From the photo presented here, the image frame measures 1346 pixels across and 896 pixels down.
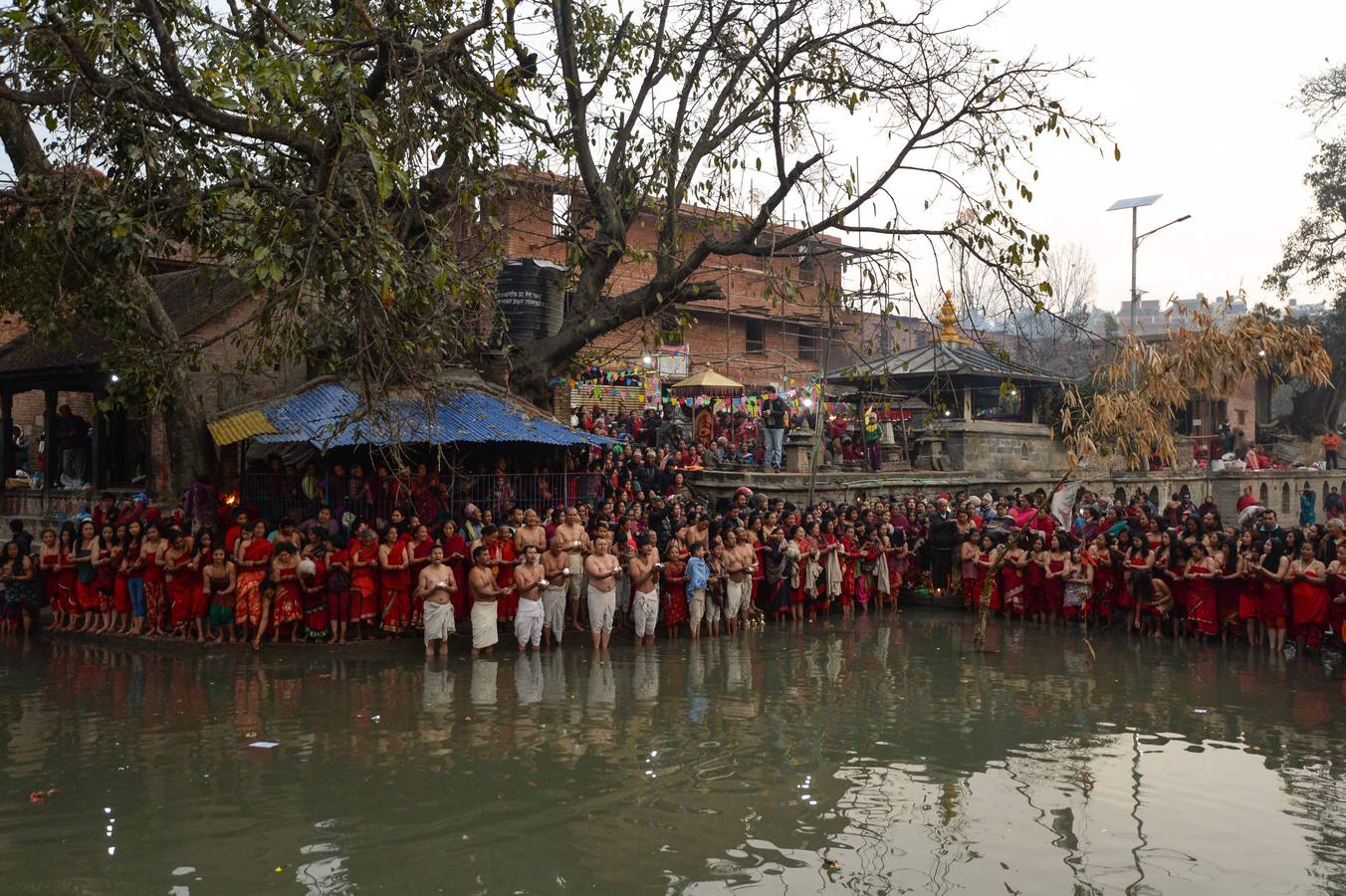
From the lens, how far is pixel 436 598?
12.7m

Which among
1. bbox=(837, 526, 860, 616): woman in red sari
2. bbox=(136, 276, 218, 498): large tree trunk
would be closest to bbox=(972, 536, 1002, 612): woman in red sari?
bbox=(837, 526, 860, 616): woman in red sari

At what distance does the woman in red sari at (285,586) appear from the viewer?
13.0 meters

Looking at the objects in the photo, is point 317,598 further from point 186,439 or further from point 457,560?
point 186,439

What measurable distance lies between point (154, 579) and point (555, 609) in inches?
192

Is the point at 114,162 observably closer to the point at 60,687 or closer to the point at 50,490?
the point at 60,687

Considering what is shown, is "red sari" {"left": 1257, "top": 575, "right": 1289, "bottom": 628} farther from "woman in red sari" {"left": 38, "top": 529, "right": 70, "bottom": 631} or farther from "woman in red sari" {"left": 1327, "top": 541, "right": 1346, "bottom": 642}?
"woman in red sari" {"left": 38, "top": 529, "right": 70, "bottom": 631}

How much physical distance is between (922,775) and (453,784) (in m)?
3.29

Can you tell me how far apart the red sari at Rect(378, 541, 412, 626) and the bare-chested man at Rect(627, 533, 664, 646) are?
2.67 metres

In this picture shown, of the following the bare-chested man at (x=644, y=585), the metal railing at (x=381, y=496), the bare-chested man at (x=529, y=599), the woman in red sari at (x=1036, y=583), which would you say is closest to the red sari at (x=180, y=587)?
the metal railing at (x=381, y=496)

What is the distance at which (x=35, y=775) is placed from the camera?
307 inches

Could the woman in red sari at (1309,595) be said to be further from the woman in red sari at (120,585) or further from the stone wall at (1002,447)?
the woman in red sari at (120,585)

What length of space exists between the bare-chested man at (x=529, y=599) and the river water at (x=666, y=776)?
1.89 feet

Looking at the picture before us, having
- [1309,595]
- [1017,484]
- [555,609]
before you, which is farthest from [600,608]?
[1017,484]

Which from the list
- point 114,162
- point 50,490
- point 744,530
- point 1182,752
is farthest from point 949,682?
point 50,490
